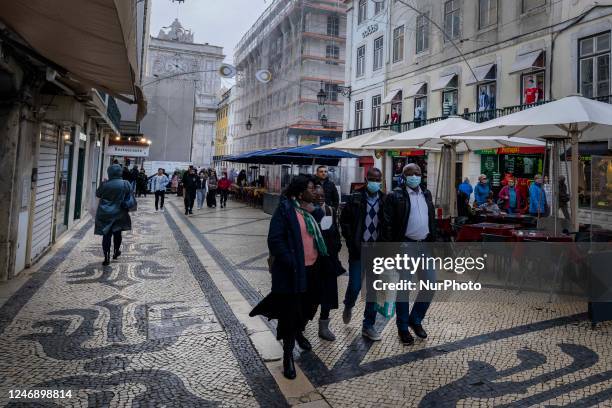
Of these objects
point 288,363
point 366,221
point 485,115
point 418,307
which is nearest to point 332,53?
point 485,115

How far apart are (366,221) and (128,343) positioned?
2.54 meters

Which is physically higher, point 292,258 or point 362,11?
point 362,11

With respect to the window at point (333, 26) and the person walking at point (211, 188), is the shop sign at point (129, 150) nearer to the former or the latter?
the person walking at point (211, 188)

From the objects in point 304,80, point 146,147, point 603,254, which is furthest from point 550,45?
point 304,80

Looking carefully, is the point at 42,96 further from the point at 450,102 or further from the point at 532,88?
the point at 450,102

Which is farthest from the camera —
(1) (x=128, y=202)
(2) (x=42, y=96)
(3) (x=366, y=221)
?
(1) (x=128, y=202)

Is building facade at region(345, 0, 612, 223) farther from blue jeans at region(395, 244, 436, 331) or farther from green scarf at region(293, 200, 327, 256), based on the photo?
green scarf at region(293, 200, 327, 256)

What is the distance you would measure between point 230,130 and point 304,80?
25.8 meters

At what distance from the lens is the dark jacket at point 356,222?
4207mm

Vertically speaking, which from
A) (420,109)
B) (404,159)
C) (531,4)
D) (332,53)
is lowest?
(404,159)

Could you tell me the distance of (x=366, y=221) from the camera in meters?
4.23

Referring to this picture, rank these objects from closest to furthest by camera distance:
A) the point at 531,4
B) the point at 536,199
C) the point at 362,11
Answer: the point at 536,199 → the point at 531,4 → the point at 362,11

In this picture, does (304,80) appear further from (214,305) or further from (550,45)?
(214,305)

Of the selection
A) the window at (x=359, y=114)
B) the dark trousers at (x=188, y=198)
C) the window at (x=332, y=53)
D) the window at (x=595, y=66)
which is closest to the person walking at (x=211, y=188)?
the dark trousers at (x=188, y=198)
